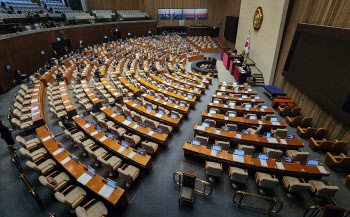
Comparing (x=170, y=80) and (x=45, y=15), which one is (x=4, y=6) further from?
(x=170, y=80)

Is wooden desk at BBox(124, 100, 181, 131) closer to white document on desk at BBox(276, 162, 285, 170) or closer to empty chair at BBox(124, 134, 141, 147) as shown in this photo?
empty chair at BBox(124, 134, 141, 147)

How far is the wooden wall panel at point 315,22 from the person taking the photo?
308 inches

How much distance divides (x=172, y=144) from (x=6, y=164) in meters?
7.21

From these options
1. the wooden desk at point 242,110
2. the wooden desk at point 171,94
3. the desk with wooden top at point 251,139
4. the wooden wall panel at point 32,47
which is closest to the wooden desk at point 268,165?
the desk with wooden top at point 251,139

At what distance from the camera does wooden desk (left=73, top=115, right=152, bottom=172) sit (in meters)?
6.32

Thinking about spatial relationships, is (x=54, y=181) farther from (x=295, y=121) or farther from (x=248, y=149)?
(x=295, y=121)

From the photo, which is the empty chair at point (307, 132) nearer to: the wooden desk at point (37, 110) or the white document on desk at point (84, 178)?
the white document on desk at point (84, 178)

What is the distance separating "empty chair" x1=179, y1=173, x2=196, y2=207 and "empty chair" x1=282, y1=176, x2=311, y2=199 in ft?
10.5

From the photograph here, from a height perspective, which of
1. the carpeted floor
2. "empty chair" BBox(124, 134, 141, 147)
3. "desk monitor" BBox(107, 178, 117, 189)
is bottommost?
the carpeted floor

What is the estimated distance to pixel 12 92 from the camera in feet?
43.1

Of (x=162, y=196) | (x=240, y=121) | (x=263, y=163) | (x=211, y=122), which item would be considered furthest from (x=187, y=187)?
(x=240, y=121)

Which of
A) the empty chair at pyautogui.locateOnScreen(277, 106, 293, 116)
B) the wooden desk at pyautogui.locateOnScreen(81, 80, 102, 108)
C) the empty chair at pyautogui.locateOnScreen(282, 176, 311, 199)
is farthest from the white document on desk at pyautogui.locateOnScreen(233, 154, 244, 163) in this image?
the wooden desk at pyautogui.locateOnScreen(81, 80, 102, 108)

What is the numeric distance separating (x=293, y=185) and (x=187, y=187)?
342 cm

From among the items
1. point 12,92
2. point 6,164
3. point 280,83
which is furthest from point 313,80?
point 12,92
